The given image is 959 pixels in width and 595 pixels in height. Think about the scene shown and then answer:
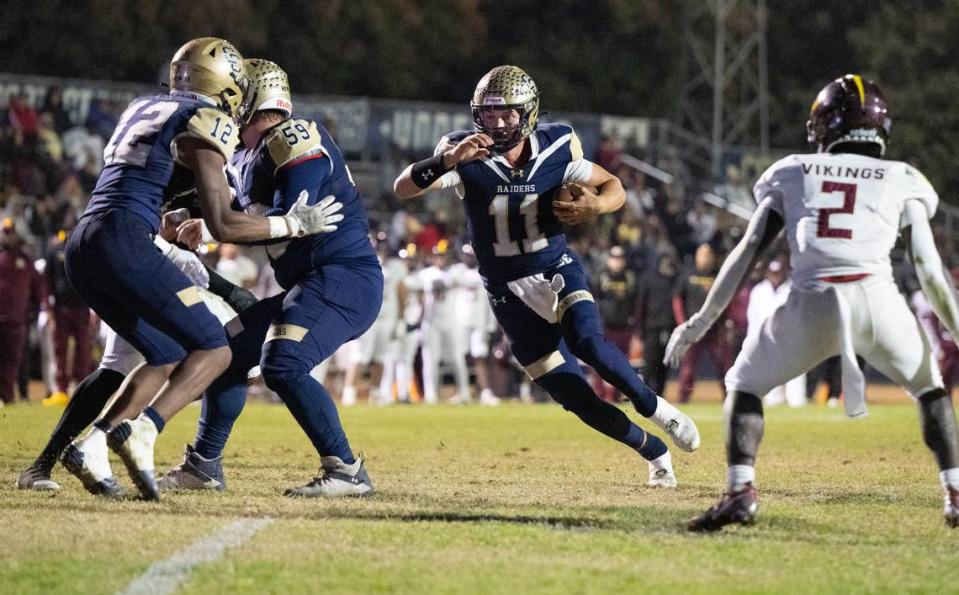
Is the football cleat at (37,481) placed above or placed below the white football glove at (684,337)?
below

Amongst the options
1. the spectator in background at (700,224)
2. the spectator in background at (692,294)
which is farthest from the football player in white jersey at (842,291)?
the spectator in background at (700,224)

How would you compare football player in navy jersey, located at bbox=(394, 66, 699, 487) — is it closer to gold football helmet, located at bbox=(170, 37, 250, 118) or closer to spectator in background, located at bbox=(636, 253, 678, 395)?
gold football helmet, located at bbox=(170, 37, 250, 118)

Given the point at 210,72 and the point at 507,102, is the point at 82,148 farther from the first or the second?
the point at 210,72

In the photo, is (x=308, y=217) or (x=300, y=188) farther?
(x=300, y=188)

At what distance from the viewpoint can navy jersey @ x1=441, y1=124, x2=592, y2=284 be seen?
27.7ft

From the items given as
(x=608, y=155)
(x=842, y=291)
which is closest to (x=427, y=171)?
(x=842, y=291)

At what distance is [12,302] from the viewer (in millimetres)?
17031

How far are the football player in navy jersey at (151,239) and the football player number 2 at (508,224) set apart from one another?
1429mm

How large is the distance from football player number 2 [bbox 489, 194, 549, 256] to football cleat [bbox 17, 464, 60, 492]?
8.93 feet

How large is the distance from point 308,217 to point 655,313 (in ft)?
42.3

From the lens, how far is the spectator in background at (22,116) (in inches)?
875

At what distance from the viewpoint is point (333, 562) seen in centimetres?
540

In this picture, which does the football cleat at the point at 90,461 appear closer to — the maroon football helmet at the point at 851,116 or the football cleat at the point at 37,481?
the football cleat at the point at 37,481

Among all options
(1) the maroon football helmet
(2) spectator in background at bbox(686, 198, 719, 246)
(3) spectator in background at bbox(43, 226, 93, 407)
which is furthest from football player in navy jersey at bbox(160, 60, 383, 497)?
(2) spectator in background at bbox(686, 198, 719, 246)
